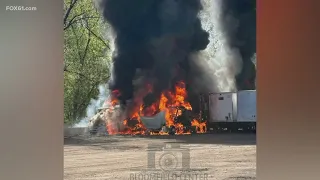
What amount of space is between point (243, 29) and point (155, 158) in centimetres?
261

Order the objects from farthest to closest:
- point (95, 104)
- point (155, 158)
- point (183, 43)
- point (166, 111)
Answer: point (183, 43)
point (166, 111)
point (95, 104)
point (155, 158)

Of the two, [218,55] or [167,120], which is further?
[218,55]

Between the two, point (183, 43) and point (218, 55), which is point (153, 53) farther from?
point (218, 55)

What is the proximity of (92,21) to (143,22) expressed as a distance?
830mm

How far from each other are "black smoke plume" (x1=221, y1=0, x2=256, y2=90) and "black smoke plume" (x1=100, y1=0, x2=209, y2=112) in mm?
417

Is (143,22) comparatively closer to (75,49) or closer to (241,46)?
(75,49)

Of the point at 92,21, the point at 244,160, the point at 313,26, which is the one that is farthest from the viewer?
the point at 92,21

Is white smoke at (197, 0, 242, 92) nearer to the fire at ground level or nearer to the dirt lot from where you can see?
the fire at ground level

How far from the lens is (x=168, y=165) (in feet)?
18.6

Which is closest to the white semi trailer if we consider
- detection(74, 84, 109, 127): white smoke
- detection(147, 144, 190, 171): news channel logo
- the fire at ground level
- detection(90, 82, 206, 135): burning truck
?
the fire at ground level

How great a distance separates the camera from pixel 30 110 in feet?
15.4

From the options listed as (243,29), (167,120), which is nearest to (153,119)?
(167,120)

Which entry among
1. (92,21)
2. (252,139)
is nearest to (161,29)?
(92,21)

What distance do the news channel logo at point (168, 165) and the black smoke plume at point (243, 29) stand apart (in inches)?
64.7
